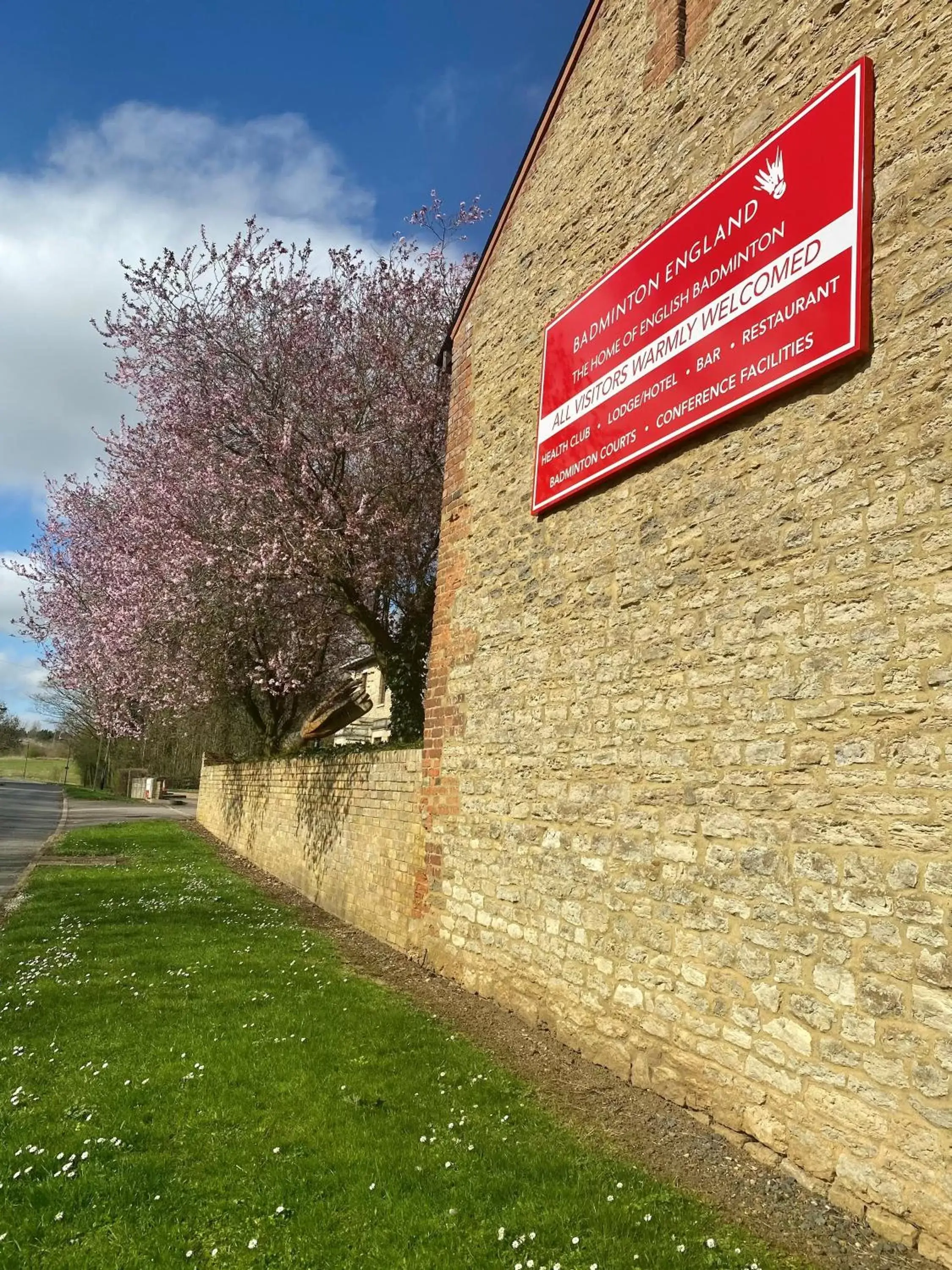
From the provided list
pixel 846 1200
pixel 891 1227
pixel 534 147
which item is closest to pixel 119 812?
pixel 534 147

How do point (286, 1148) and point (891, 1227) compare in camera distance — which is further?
point (286, 1148)

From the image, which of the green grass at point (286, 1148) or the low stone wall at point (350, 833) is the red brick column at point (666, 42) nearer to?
the low stone wall at point (350, 833)

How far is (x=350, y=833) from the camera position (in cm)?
1023

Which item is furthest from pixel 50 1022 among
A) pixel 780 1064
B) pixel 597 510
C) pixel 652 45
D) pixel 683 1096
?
pixel 652 45

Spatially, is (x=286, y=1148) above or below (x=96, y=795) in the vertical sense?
above

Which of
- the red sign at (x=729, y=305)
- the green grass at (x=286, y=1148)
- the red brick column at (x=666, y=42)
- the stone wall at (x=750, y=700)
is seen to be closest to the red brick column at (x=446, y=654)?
the stone wall at (x=750, y=700)

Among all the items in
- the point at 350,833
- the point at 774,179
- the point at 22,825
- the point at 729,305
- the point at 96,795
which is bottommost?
the point at 96,795

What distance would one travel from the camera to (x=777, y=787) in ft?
13.1

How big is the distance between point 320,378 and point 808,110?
9.22 m

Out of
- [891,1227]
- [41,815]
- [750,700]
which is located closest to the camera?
[891,1227]

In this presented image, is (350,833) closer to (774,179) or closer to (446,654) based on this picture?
(446,654)

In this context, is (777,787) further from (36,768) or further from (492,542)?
(36,768)

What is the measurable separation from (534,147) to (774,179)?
3743mm

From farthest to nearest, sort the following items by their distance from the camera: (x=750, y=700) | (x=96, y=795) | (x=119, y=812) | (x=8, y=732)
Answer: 1. (x=8, y=732)
2. (x=96, y=795)
3. (x=119, y=812)
4. (x=750, y=700)
